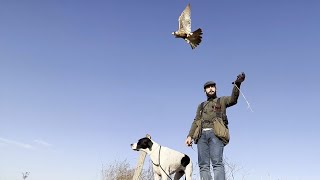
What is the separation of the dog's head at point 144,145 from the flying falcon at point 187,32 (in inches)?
102

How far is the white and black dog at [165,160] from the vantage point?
259 inches

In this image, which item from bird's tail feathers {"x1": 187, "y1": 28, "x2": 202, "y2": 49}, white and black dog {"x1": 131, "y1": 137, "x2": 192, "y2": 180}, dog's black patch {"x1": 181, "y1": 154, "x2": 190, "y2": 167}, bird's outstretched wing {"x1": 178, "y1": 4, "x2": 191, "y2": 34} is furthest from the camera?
bird's outstretched wing {"x1": 178, "y1": 4, "x2": 191, "y2": 34}

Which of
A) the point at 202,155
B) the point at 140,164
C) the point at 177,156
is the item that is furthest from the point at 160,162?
the point at 202,155

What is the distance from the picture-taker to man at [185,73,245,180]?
4707mm

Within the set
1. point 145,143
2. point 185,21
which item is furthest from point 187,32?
point 145,143

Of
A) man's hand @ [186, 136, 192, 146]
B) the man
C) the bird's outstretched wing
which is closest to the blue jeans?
the man

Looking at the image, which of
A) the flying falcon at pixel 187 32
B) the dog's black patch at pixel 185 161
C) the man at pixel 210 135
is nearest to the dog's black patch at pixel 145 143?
the dog's black patch at pixel 185 161

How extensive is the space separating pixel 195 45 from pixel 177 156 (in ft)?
9.24

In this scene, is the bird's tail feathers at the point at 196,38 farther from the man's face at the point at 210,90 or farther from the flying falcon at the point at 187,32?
the man's face at the point at 210,90

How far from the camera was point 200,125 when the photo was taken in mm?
5145

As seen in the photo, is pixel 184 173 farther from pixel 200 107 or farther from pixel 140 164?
pixel 200 107

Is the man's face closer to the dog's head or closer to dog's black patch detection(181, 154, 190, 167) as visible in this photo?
dog's black patch detection(181, 154, 190, 167)

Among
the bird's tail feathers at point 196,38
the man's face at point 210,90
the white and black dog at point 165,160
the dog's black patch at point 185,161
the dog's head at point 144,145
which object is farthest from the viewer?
the bird's tail feathers at point 196,38

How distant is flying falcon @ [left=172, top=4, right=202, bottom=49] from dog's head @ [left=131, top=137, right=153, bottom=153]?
259cm
